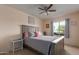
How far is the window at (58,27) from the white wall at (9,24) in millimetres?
633

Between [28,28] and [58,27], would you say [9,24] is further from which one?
[58,27]

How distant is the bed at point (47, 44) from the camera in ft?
5.05

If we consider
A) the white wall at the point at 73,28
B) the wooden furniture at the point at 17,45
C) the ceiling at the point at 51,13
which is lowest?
the wooden furniture at the point at 17,45

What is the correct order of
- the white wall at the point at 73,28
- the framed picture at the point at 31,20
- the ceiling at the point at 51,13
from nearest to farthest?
the ceiling at the point at 51,13 < the white wall at the point at 73,28 < the framed picture at the point at 31,20

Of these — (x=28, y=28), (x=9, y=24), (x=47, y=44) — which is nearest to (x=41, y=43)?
(x=47, y=44)

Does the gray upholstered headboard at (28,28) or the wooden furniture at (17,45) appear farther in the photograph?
the gray upholstered headboard at (28,28)

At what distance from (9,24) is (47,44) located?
2.47 ft

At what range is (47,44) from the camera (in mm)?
1565

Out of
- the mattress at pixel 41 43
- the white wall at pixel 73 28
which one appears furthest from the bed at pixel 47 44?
the white wall at pixel 73 28

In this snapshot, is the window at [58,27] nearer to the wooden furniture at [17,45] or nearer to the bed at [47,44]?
the bed at [47,44]

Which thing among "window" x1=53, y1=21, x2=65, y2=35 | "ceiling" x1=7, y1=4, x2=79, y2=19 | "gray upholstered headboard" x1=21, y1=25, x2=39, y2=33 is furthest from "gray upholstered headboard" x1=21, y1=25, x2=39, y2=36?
"window" x1=53, y1=21, x2=65, y2=35

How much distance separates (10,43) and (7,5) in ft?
2.10

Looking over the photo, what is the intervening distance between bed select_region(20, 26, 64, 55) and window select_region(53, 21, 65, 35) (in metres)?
0.10

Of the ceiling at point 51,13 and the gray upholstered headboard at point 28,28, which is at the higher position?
the ceiling at point 51,13
